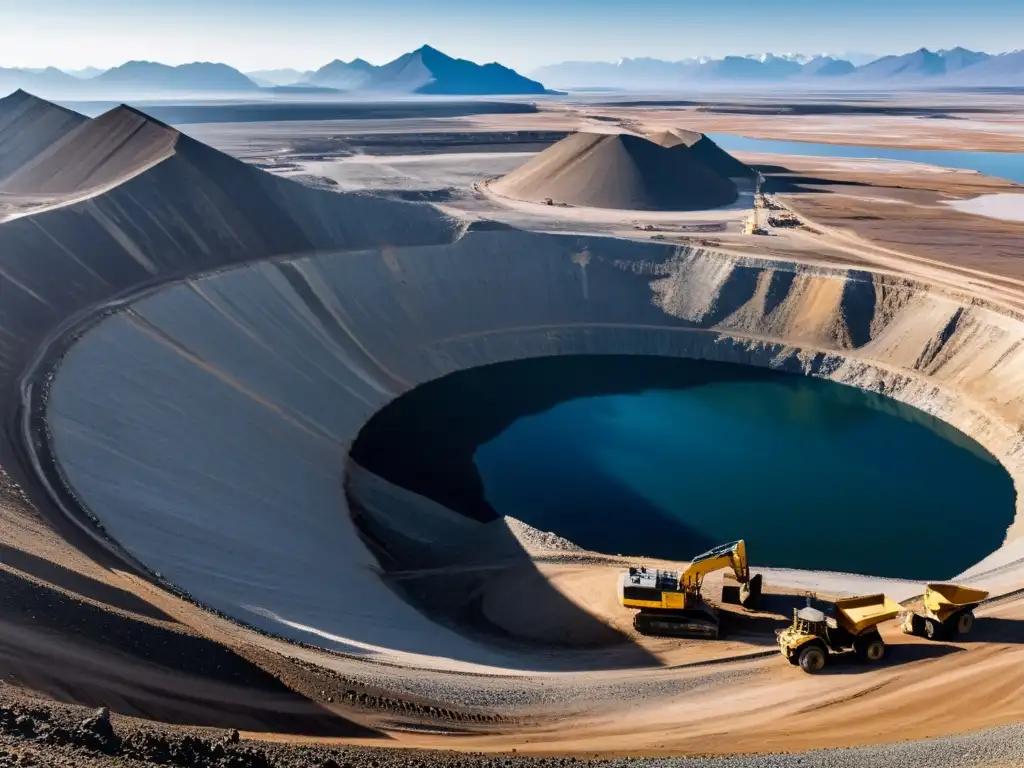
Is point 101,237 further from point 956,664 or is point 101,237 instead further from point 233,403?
point 956,664

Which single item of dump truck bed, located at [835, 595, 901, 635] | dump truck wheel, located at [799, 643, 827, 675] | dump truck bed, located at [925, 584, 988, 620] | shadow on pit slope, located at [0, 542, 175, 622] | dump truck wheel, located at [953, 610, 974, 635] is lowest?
dump truck wheel, located at [799, 643, 827, 675]

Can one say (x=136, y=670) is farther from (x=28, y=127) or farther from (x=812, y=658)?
(x=28, y=127)

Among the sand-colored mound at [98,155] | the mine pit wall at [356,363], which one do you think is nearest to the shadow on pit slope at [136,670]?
the mine pit wall at [356,363]

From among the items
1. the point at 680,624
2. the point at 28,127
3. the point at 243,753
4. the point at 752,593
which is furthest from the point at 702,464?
the point at 28,127

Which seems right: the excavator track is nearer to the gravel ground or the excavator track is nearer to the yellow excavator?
the yellow excavator

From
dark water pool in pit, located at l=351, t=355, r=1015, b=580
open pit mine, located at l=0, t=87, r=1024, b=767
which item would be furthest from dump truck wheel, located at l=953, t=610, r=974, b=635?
dark water pool in pit, located at l=351, t=355, r=1015, b=580

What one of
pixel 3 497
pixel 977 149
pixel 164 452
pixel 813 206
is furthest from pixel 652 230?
pixel 977 149
